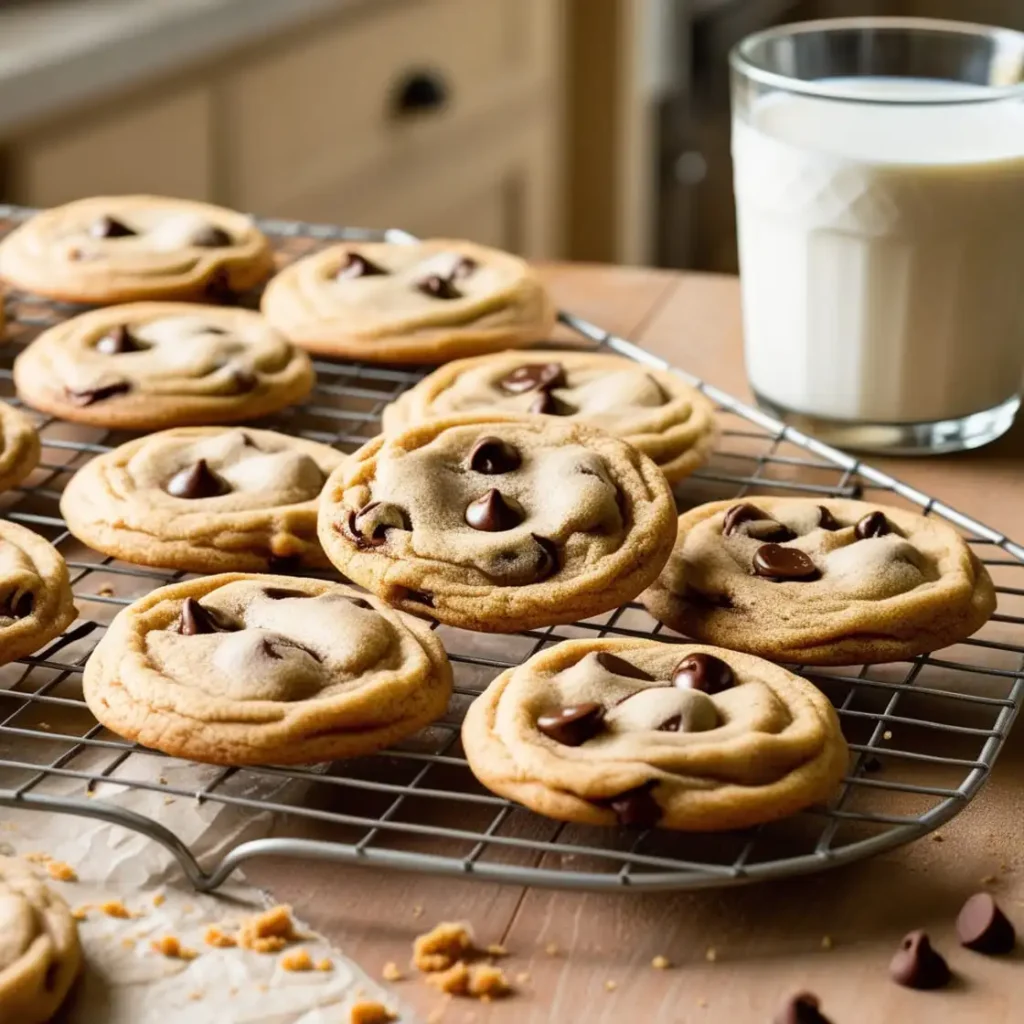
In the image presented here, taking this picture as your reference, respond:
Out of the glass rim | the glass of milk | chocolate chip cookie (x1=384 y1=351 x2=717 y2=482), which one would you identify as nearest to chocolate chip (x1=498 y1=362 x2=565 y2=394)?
chocolate chip cookie (x1=384 y1=351 x2=717 y2=482)

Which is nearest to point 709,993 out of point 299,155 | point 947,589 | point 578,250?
point 947,589

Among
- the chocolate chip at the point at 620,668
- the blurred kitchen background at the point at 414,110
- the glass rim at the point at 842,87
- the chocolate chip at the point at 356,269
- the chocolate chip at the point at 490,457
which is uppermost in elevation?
the glass rim at the point at 842,87

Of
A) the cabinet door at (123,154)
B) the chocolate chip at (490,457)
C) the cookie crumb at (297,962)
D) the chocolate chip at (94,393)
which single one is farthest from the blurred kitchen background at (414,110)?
the cookie crumb at (297,962)

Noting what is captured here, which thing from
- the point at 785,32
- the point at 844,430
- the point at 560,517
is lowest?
the point at 844,430

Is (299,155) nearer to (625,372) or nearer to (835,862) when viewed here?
(625,372)

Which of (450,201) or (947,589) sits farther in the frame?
(450,201)

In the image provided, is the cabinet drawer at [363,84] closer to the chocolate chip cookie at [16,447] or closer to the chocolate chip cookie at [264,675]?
the chocolate chip cookie at [16,447]
